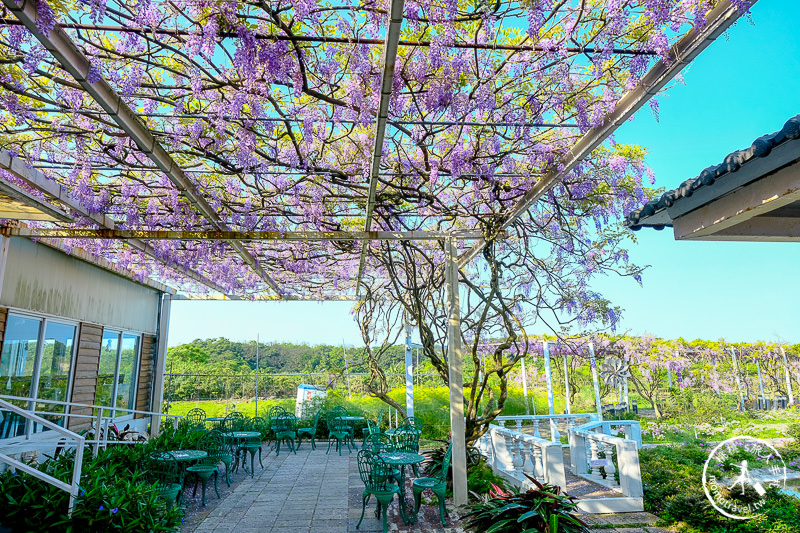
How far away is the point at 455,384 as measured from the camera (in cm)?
533

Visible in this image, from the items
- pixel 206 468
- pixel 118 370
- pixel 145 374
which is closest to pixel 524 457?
pixel 206 468

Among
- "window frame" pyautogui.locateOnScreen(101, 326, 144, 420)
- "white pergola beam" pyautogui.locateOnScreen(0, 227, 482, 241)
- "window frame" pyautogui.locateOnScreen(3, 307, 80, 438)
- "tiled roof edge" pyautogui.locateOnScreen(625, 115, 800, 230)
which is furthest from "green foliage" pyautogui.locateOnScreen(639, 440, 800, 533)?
"window frame" pyautogui.locateOnScreen(101, 326, 144, 420)

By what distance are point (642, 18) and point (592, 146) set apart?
38.6 inches

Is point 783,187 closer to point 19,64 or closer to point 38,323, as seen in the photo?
point 19,64

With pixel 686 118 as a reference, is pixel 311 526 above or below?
below

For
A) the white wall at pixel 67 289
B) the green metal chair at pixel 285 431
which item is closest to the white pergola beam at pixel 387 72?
the white wall at pixel 67 289

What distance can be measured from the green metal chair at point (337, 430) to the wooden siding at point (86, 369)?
12.8ft

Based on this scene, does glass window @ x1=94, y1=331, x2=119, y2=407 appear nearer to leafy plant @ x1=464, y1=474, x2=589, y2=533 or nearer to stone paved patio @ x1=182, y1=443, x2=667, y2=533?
stone paved patio @ x1=182, y1=443, x2=667, y2=533

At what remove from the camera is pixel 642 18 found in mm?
2850

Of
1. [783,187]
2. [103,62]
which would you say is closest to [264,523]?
[103,62]

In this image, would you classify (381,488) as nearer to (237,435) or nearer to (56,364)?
(237,435)

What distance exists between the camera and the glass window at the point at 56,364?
21.3 feet

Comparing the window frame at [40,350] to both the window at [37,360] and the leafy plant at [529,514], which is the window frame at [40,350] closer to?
the window at [37,360]

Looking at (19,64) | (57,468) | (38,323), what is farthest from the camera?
(38,323)
